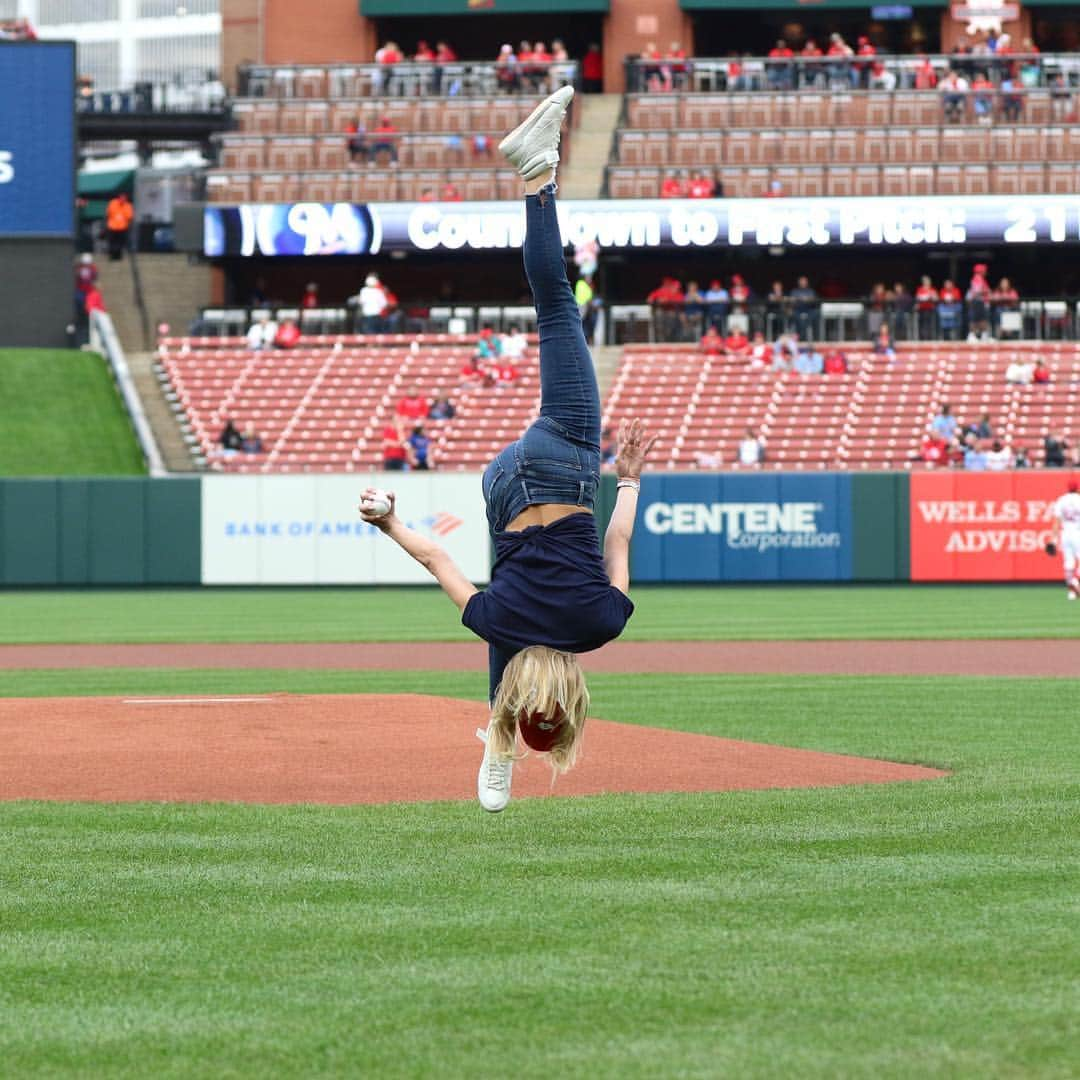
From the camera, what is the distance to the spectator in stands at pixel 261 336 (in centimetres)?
4147

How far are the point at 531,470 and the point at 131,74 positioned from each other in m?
59.9

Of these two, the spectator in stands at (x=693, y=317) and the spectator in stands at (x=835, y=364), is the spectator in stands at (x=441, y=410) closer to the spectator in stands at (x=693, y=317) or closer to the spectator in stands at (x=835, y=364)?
the spectator in stands at (x=693, y=317)

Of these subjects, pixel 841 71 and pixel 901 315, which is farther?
pixel 841 71

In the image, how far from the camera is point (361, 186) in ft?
145

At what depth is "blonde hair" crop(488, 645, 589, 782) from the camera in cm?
652

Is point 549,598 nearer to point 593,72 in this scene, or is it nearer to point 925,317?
point 925,317

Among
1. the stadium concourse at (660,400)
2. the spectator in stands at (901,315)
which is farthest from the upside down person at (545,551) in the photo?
the spectator in stands at (901,315)

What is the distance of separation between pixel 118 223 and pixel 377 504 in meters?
42.5

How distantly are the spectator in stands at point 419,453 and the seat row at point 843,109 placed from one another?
40.8 ft

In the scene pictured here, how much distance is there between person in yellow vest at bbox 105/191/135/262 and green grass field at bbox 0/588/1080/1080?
1571 inches

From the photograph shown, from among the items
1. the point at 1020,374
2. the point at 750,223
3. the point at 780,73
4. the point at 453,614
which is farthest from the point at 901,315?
the point at 453,614

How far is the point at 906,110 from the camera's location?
146 feet

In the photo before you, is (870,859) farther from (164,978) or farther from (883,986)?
(164,978)

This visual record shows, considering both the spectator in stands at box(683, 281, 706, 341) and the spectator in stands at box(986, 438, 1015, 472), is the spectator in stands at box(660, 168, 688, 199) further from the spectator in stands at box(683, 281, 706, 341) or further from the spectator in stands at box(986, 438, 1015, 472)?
the spectator in stands at box(986, 438, 1015, 472)
